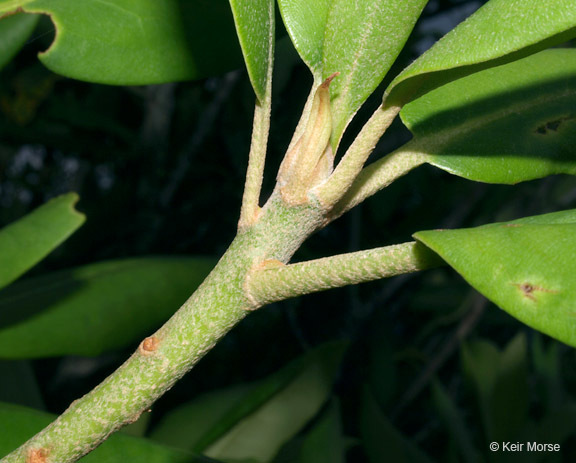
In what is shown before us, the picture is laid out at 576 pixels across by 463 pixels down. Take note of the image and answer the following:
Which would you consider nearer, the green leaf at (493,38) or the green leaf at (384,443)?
the green leaf at (493,38)

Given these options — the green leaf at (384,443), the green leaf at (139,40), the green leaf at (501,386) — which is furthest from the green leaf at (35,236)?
the green leaf at (501,386)

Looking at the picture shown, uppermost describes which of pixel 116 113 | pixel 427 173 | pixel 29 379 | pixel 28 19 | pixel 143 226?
pixel 116 113

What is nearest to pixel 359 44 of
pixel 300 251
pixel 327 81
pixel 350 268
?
pixel 327 81

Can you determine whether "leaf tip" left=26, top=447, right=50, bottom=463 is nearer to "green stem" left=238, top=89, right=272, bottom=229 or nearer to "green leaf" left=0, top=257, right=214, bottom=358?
"green stem" left=238, top=89, right=272, bottom=229

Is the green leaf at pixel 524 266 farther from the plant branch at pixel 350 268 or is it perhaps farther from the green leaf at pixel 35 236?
the green leaf at pixel 35 236

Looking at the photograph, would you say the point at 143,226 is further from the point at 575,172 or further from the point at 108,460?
the point at 575,172

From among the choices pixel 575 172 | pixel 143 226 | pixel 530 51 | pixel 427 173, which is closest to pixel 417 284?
pixel 427 173

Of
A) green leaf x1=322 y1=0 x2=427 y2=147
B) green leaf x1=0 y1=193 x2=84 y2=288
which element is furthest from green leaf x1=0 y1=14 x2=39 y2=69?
green leaf x1=322 y1=0 x2=427 y2=147
